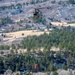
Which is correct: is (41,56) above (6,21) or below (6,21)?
above

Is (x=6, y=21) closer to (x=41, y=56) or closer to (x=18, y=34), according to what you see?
(x=18, y=34)

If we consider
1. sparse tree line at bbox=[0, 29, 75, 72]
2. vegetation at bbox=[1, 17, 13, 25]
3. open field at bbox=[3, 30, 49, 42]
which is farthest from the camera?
vegetation at bbox=[1, 17, 13, 25]

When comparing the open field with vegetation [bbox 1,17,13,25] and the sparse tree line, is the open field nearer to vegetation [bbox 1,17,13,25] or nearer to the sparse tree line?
the sparse tree line

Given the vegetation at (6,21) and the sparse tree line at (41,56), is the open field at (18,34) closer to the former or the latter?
the sparse tree line at (41,56)

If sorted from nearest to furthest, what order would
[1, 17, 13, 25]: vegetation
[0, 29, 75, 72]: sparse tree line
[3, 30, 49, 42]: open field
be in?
[0, 29, 75, 72]: sparse tree line, [3, 30, 49, 42]: open field, [1, 17, 13, 25]: vegetation

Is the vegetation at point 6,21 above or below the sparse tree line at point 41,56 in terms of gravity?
below

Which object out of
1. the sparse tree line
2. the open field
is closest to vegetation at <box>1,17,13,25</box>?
the open field

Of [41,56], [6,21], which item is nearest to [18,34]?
[6,21]

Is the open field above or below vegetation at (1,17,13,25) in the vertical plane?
above

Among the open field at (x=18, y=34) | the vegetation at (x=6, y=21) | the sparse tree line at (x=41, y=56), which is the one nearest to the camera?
the sparse tree line at (x=41, y=56)

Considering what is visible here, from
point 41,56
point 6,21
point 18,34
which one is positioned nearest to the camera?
point 41,56

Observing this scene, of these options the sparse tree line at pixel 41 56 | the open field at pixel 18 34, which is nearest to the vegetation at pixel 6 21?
the open field at pixel 18 34
